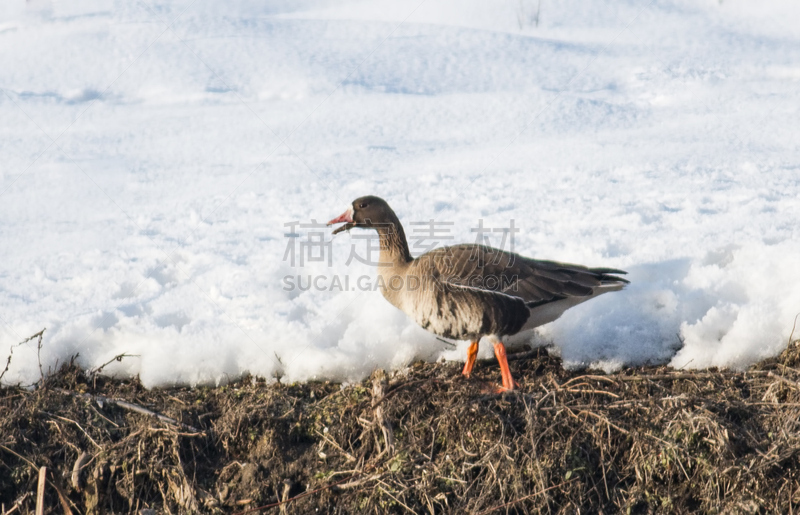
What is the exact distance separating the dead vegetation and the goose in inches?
20.7

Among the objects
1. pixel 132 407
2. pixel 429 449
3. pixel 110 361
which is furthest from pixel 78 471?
pixel 429 449

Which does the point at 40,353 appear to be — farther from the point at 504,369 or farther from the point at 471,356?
the point at 504,369

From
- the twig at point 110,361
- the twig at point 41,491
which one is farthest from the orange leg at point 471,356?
the twig at point 41,491

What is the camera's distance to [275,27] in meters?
12.0

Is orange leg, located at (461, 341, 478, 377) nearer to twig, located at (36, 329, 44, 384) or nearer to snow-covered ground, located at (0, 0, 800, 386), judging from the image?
snow-covered ground, located at (0, 0, 800, 386)

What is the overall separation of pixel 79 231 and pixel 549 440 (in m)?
6.03

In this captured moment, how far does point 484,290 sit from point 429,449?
4.58 ft

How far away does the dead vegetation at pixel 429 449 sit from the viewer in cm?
380

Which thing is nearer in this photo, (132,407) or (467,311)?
(132,407)

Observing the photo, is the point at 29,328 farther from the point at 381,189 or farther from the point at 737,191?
the point at 737,191

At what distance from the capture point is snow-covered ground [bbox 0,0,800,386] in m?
5.39

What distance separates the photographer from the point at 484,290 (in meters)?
5.00

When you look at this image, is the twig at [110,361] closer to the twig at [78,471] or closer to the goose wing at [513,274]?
the twig at [78,471]

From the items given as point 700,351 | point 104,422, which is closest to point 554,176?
point 700,351
